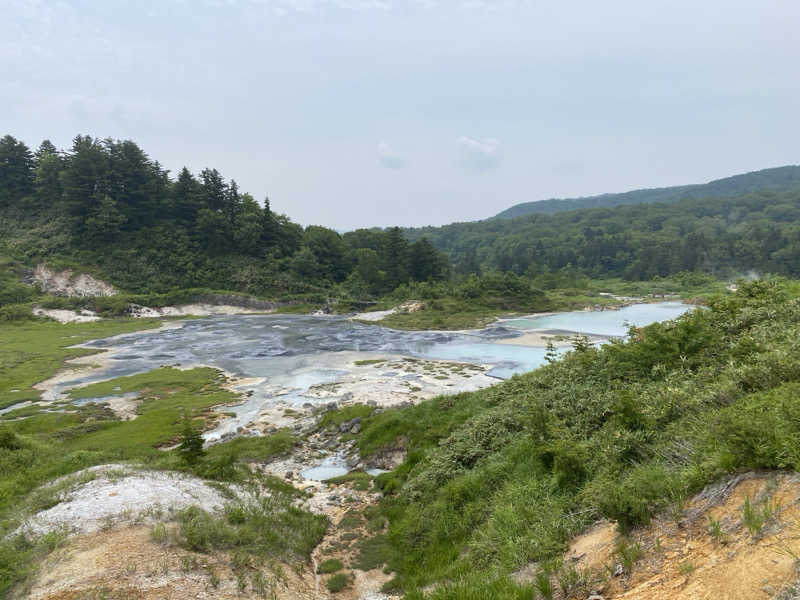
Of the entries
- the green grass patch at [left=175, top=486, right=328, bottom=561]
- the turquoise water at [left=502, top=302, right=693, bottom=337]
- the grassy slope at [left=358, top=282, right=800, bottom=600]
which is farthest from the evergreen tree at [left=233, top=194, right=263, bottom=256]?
the green grass patch at [left=175, top=486, right=328, bottom=561]

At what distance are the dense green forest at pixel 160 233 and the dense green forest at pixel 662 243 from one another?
2512 centimetres

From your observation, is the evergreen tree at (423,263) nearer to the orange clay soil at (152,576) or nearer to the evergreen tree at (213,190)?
the evergreen tree at (213,190)

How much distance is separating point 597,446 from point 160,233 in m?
103

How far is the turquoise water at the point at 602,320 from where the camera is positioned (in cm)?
5378

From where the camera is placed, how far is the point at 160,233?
9131 cm

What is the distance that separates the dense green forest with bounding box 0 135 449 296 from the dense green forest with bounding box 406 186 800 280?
989 inches

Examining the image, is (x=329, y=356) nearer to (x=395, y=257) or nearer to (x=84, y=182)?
(x=395, y=257)

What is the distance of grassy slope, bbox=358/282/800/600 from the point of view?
5.50 m

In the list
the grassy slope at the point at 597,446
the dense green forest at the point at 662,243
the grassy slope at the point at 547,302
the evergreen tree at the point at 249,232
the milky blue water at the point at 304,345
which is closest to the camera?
the grassy slope at the point at 597,446

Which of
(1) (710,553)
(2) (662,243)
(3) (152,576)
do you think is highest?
(2) (662,243)

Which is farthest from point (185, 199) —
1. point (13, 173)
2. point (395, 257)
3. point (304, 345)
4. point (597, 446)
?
point (597, 446)

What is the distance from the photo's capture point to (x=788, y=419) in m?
4.83

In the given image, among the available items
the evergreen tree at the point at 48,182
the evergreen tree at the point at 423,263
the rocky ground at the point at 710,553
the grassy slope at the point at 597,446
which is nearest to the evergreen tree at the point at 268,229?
the evergreen tree at the point at 423,263

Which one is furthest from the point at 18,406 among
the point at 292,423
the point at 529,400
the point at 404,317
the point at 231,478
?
the point at 404,317
